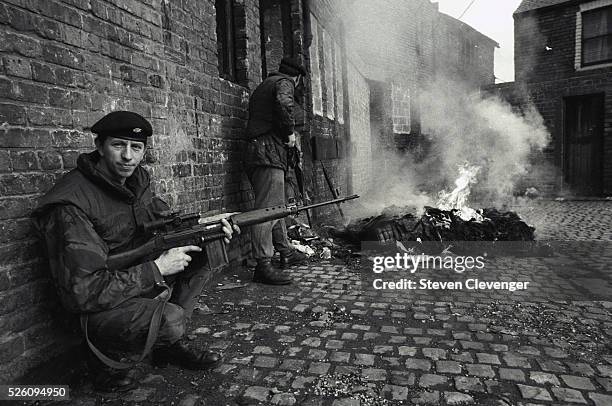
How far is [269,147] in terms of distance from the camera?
4.92 m

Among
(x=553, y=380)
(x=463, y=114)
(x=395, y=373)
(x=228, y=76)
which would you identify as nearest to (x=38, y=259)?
(x=395, y=373)

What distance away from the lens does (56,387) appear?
2.49 m

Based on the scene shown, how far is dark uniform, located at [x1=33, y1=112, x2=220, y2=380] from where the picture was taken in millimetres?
2137

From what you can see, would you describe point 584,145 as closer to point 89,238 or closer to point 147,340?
point 147,340

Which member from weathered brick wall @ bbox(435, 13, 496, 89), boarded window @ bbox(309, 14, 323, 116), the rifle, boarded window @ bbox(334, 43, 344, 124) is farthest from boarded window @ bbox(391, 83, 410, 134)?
the rifle

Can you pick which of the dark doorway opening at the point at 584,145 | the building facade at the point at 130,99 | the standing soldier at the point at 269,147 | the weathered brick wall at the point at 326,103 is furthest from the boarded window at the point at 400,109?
the standing soldier at the point at 269,147

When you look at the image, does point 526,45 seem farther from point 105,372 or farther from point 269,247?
point 105,372

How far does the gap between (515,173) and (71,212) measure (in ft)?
49.8

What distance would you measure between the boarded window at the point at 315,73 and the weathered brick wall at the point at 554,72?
9280 millimetres

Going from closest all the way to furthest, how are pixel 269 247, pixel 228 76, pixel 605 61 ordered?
pixel 269 247, pixel 228 76, pixel 605 61

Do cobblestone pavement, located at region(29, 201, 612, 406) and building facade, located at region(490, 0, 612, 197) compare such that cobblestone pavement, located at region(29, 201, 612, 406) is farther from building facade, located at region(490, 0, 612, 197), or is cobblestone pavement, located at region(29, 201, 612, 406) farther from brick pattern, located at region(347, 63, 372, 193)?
building facade, located at region(490, 0, 612, 197)

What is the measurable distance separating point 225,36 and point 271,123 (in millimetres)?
1757

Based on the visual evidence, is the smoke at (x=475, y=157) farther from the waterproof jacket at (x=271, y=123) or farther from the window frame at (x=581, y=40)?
the waterproof jacket at (x=271, y=123)

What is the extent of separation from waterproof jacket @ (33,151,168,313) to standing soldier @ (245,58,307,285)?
2260 mm
